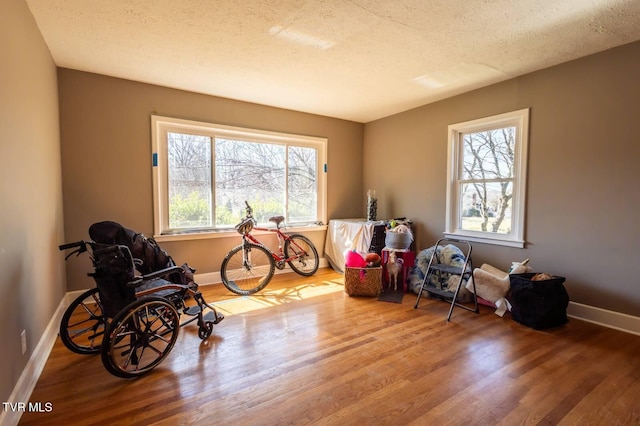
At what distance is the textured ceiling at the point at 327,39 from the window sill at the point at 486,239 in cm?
179

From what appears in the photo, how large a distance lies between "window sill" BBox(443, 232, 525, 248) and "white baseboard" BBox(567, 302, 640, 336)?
2.38 ft

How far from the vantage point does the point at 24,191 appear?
1.98 m

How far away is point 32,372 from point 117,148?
2343mm

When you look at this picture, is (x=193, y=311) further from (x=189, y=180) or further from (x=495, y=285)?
(x=495, y=285)

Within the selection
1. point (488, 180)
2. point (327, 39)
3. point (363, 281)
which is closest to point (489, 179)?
point (488, 180)

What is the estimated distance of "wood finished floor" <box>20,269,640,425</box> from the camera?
168 cm

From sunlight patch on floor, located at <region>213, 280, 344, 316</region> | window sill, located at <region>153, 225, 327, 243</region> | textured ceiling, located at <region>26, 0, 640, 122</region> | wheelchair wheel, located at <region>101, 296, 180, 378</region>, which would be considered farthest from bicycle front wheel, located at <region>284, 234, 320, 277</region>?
wheelchair wheel, located at <region>101, 296, 180, 378</region>

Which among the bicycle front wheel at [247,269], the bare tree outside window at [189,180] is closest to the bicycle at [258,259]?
the bicycle front wheel at [247,269]

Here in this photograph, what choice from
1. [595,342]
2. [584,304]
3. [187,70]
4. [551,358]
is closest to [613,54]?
[584,304]

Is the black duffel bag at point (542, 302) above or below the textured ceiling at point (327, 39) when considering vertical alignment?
below

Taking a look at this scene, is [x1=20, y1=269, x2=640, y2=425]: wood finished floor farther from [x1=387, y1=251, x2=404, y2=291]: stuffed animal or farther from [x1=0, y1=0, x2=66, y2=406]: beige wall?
[x1=387, y1=251, x2=404, y2=291]: stuffed animal

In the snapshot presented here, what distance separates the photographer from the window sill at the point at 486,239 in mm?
3404

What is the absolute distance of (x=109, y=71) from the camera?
324cm

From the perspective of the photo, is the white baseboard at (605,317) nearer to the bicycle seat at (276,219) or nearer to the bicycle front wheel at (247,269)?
the bicycle front wheel at (247,269)
